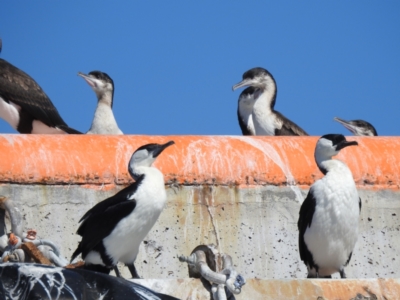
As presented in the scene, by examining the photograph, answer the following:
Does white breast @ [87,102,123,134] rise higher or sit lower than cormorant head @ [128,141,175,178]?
higher

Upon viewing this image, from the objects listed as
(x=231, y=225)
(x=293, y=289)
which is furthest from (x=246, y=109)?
(x=293, y=289)

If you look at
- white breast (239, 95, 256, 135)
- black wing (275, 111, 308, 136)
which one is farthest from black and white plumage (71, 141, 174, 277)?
white breast (239, 95, 256, 135)

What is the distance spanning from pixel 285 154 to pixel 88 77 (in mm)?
3998

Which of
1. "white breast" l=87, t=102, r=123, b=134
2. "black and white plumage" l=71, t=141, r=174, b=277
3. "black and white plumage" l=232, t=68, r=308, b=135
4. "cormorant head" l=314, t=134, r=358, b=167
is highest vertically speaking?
"black and white plumage" l=232, t=68, r=308, b=135

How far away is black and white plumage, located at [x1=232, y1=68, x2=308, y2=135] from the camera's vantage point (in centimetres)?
1252

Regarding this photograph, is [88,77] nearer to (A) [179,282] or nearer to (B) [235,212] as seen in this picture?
(B) [235,212]

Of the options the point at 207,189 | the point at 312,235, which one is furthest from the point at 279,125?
the point at 312,235

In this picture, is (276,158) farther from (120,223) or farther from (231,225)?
(120,223)

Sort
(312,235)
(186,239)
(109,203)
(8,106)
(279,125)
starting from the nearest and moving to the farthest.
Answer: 1. (109,203)
2. (312,235)
3. (186,239)
4. (8,106)
5. (279,125)

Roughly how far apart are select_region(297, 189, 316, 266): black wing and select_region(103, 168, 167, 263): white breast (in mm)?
1106

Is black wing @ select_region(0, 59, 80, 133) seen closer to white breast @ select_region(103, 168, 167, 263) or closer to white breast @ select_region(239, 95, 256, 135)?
white breast @ select_region(239, 95, 256, 135)

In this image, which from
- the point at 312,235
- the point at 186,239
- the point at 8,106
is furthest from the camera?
the point at 8,106

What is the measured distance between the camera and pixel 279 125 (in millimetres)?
12562

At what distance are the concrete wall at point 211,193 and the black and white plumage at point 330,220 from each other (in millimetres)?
717
